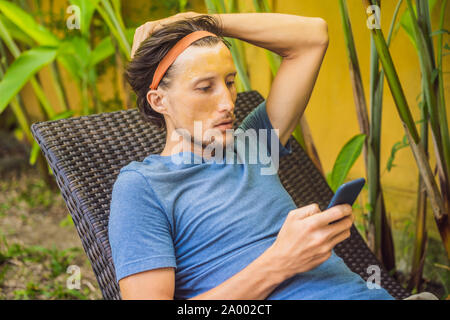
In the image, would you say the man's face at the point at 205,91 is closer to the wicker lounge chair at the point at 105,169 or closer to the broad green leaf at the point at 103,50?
the wicker lounge chair at the point at 105,169

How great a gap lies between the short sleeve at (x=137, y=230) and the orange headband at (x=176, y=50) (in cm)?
23

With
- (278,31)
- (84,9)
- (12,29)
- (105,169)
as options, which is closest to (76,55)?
(84,9)

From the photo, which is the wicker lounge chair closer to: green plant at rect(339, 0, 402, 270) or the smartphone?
green plant at rect(339, 0, 402, 270)

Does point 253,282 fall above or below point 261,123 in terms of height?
below

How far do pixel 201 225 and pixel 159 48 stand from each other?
0.39 metres

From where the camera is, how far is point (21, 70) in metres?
1.68

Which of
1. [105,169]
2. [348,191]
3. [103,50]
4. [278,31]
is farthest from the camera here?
[103,50]

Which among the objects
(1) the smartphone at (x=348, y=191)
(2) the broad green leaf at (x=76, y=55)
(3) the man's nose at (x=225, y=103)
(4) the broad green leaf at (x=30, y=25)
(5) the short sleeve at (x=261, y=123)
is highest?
(4) the broad green leaf at (x=30, y=25)

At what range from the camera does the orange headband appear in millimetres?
1029

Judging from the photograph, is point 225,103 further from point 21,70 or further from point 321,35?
point 21,70

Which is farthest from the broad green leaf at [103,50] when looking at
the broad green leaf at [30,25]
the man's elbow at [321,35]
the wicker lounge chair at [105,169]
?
the man's elbow at [321,35]

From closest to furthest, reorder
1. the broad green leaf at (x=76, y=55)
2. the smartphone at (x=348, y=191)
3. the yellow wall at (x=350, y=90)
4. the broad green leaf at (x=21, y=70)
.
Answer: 1. the smartphone at (x=348, y=191)
2. the broad green leaf at (x=21, y=70)
3. the yellow wall at (x=350, y=90)
4. the broad green leaf at (x=76, y=55)

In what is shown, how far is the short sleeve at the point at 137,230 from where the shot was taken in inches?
35.0
